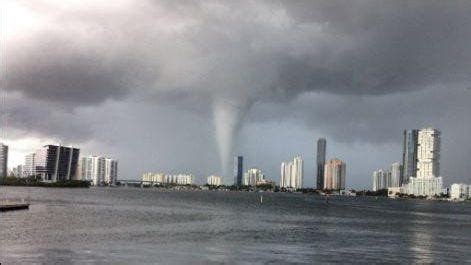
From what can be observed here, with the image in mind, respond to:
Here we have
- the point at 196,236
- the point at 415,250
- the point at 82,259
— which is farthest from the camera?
the point at 196,236

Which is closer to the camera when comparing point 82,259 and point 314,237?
point 82,259

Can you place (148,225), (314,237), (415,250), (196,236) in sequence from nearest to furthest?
(415,250), (196,236), (314,237), (148,225)

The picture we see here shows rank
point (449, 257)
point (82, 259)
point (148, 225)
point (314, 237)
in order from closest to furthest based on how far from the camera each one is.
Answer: point (82, 259), point (449, 257), point (314, 237), point (148, 225)

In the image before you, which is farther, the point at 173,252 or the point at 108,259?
the point at 173,252

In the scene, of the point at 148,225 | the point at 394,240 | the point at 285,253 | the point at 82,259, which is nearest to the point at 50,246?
the point at 82,259

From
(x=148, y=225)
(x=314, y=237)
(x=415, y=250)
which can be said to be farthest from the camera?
(x=148, y=225)

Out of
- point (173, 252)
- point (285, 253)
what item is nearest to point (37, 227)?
point (173, 252)

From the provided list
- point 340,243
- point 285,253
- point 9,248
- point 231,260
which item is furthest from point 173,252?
point 340,243

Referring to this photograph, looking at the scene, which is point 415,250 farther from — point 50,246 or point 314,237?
point 50,246

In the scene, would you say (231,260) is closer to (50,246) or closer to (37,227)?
(50,246)
